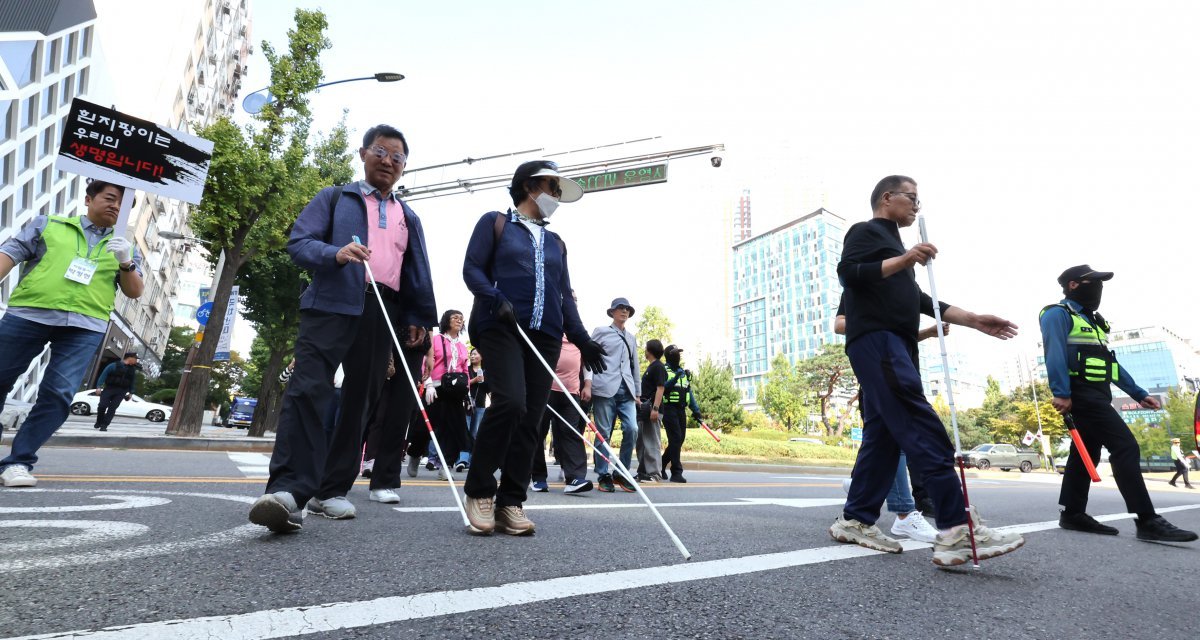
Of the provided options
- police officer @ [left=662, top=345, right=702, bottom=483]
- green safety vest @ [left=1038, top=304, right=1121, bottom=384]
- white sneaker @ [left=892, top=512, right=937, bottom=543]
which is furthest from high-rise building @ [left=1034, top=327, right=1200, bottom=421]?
white sneaker @ [left=892, top=512, right=937, bottom=543]

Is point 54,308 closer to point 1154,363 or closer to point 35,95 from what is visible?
point 35,95

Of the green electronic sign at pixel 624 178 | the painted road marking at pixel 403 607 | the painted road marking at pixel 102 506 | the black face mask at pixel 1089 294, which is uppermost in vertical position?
the green electronic sign at pixel 624 178

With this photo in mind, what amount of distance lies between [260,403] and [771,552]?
68.2 feet

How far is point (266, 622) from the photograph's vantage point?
1.54 meters

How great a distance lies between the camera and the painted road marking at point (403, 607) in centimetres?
144

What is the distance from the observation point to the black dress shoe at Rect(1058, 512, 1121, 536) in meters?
4.41

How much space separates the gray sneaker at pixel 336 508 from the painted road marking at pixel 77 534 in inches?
33.1

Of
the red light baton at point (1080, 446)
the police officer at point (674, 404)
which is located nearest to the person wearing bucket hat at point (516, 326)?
the red light baton at point (1080, 446)

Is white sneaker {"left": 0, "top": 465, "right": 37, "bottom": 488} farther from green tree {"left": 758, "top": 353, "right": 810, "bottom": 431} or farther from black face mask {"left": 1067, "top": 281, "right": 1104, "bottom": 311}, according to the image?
green tree {"left": 758, "top": 353, "right": 810, "bottom": 431}

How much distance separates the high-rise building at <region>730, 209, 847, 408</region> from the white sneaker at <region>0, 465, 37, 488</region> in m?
118

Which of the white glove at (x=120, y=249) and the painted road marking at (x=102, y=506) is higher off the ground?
the white glove at (x=120, y=249)

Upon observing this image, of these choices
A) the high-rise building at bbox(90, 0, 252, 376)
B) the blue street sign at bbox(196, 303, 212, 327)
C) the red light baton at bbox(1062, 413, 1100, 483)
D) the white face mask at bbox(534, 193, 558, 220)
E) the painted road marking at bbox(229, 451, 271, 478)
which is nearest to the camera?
the white face mask at bbox(534, 193, 558, 220)

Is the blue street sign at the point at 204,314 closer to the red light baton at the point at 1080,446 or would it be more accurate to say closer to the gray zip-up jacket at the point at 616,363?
the gray zip-up jacket at the point at 616,363

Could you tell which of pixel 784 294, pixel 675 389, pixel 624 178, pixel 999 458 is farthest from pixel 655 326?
pixel 784 294
